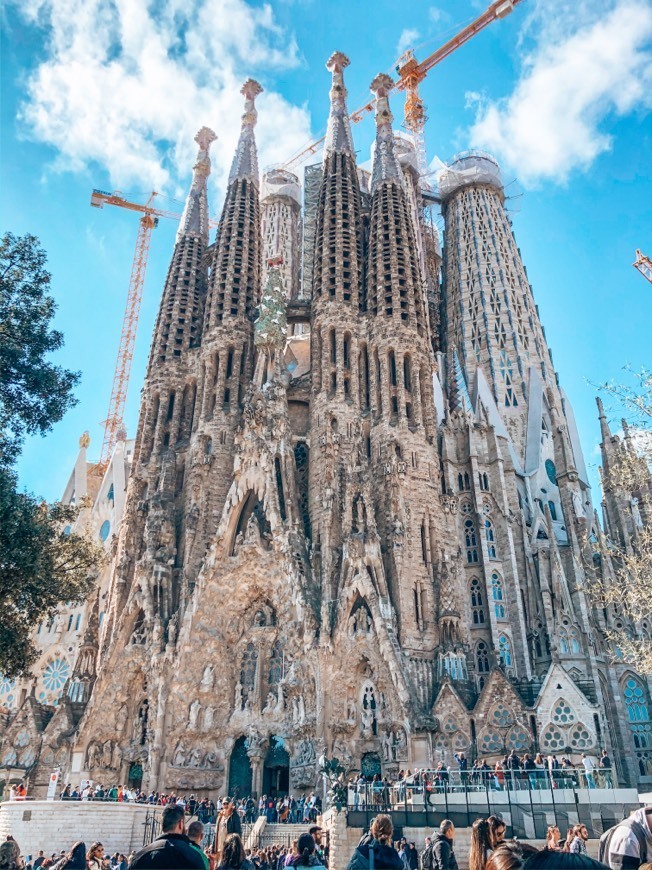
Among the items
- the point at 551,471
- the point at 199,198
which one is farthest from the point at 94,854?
the point at 199,198

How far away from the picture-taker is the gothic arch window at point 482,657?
97.5 feet

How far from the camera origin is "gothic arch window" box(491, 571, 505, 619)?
30.4 meters

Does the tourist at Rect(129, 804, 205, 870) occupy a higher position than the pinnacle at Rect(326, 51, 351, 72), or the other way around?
the pinnacle at Rect(326, 51, 351, 72)

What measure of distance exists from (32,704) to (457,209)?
3694 cm

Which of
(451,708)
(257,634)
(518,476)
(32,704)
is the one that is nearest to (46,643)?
(32,704)

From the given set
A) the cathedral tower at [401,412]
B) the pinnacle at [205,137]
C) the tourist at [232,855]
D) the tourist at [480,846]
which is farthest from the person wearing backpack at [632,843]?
the pinnacle at [205,137]

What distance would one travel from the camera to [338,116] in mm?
42500

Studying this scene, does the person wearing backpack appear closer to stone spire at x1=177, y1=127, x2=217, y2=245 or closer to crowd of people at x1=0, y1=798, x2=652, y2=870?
crowd of people at x1=0, y1=798, x2=652, y2=870

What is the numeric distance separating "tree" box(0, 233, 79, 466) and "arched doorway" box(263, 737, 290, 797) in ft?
55.2

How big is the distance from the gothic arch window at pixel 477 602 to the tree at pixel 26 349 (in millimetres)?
20612

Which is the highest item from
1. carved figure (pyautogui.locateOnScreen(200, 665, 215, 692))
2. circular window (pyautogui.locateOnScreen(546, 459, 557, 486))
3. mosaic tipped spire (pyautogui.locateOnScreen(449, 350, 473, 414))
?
mosaic tipped spire (pyautogui.locateOnScreen(449, 350, 473, 414))

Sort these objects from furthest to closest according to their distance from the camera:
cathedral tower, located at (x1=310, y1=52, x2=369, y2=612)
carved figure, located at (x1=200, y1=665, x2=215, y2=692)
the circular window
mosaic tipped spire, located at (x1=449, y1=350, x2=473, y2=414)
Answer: the circular window
mosaic tipped spire, located at (x1=449, y1=350, x2=473, y2=414)
cathedral tower, located at (x1=310, y1=52, x2=369, y2=612)
carved figure, located at (x1=200, y1=665, x2=215, y2=692)

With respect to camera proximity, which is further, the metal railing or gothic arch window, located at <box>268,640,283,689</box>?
gothic arch window, located at <box>268,640,283,689</box>

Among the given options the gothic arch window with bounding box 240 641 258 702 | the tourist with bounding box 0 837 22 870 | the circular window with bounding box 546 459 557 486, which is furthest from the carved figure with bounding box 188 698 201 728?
the tourist with bounding box 0 837 22 870
